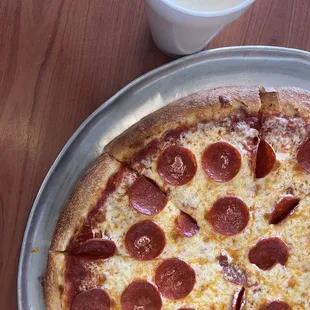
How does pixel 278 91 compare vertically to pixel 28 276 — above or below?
above

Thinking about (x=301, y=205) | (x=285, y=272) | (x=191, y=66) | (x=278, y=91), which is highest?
(x=191, y=66)

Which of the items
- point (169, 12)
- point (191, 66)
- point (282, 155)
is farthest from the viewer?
point (191, 66)

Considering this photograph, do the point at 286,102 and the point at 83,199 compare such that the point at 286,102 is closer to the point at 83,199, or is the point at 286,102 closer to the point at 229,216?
the point at 229,216

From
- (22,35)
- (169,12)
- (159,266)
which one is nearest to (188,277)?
(159,266)

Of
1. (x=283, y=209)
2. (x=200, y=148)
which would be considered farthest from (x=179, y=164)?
(x=283, y=209)

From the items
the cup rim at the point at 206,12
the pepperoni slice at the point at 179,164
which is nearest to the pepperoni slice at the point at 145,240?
the pepperoni slice at the point at 179,164

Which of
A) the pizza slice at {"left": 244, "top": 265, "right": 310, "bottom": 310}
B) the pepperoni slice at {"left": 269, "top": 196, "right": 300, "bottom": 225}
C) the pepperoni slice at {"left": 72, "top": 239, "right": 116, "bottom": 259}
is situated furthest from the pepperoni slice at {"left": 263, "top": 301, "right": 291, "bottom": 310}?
the pepperoni slice at {"left": 72, "top": 239, "right": 116, "bottom": 259}

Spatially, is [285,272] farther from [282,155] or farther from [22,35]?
[22,35]

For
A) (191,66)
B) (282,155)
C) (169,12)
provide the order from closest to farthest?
(169,12) → (282,155) → (191,66)
